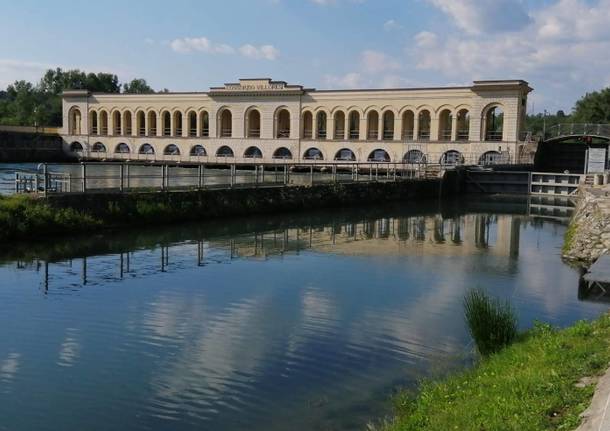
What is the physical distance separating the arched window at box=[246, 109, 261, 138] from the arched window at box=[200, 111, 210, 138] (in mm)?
5281

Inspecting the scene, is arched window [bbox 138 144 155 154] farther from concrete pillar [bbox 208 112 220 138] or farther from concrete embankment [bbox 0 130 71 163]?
concrete embankment [bbox 0 130 71 163]

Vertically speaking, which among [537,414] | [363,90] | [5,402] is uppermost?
[363,90]

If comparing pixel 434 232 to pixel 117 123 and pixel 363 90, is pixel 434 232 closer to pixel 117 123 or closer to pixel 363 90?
pixel 363 90

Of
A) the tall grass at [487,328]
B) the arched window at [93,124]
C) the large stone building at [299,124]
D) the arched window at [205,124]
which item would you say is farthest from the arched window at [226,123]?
the tall grass at [487,328]

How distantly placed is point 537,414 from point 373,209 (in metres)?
29.8

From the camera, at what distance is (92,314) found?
479 inches

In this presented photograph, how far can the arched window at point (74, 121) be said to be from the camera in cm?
9075

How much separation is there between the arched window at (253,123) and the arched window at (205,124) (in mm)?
5281

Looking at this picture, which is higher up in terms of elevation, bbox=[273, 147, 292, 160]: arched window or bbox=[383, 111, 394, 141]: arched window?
bbox=[383, 111, 394, 141]: arched window

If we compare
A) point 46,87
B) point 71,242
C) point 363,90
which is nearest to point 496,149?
point 363,90

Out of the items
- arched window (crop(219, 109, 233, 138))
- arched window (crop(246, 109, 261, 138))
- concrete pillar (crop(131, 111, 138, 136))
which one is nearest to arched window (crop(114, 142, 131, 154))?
concrete pillar (crop(131, 111, 138, 136))

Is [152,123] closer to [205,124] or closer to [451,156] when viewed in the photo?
[205,124]

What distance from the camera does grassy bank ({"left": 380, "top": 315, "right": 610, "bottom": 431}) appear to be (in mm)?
6285

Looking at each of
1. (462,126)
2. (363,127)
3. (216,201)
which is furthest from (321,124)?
(216,201)
